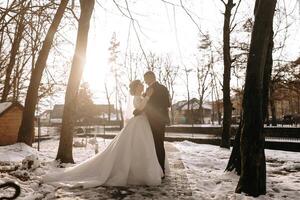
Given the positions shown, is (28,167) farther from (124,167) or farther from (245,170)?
(245,170)

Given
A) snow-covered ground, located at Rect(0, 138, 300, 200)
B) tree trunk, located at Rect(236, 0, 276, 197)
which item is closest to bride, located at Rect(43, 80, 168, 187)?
snow-covered ground, located at Rect(0, 138, 300, 200)

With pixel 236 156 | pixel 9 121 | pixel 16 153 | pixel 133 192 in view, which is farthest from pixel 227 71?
pixel 9 121

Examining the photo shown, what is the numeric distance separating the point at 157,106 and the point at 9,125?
19.2 m

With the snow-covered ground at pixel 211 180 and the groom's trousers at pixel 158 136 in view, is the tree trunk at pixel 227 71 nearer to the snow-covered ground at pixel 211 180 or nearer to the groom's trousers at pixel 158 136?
the snow-covered ground at pixel 211 180

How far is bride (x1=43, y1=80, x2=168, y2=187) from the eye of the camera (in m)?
7.04

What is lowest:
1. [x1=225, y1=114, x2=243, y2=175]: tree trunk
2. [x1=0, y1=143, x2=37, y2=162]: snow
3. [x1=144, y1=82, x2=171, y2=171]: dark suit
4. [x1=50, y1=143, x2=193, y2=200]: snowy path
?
[x1=50, y1=143, x2=193, y2=200]: snowy path

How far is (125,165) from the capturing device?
711 cm

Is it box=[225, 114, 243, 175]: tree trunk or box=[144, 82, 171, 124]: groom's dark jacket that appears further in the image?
box=[225, 114, 243, 175]: tree trunk

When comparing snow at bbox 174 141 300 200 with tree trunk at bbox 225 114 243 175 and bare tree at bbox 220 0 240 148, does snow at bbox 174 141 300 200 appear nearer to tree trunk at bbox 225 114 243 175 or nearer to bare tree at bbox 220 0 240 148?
tree trunk at bbox 225 114 243 175

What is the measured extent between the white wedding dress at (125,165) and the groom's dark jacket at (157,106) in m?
0.15

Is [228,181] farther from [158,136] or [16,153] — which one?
[16,153]

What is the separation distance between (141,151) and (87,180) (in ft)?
3.78

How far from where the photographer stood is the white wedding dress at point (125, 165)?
7.04 metres

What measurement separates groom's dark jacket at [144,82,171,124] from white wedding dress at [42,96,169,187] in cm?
15
